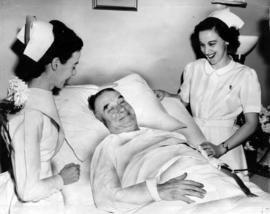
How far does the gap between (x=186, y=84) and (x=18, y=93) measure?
1451 mm

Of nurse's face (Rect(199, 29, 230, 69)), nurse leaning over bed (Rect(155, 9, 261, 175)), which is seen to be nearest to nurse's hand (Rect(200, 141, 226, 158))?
nurse leaning over bed (Rect(155, 9, 261, 175))

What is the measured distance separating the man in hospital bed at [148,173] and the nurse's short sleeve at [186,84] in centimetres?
67

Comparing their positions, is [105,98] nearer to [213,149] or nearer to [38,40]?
[38,40]

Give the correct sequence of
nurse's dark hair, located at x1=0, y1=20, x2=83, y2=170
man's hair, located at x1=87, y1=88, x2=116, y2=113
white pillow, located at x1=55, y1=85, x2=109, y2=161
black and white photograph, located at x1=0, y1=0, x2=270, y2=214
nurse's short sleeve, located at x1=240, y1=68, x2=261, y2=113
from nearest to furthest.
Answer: black and white photograph, located at x1=0, y1=0, x2=270, y2=214 → nurse's dark hair, located at x1=0, y1=20, x2=83, y2=170 → white pillow, located at x1=55, y1=85, x2=109, y2=161 → man's hair, located at x1=87, y1=88, x2=116, y2=113 → nurse's short sleeve, located at x1=240, y1=68, x2=261, y2=113

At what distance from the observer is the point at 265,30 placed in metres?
3.53

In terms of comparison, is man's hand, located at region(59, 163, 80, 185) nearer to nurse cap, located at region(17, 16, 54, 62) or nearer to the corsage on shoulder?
the corsage on shoulder

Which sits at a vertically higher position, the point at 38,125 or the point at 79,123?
the point at 38,125

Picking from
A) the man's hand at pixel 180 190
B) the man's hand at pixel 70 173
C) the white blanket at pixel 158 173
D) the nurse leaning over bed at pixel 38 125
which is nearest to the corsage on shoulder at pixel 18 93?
the nurse leaning over bed at pixel 38 125

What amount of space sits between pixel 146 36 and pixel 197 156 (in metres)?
1.27

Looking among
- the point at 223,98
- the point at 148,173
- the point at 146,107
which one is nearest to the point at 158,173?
the point at 148,173

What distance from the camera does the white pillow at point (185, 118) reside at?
8.52 ft

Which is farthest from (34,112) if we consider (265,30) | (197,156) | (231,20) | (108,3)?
(265,30)

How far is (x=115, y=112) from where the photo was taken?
231cm

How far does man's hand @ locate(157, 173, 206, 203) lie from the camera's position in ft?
5.79
